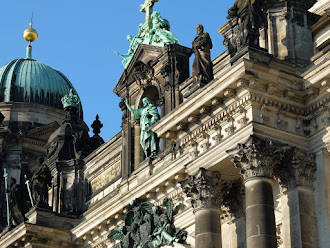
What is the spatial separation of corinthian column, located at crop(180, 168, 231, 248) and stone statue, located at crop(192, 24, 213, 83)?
3.10m

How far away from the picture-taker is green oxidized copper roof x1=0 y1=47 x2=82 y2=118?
48.3 metres

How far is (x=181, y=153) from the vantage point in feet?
93.9

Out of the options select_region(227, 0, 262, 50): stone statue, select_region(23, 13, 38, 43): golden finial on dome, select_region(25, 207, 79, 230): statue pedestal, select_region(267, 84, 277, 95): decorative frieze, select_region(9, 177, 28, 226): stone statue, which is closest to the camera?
select_region(267, 84, 277, 95): decorative frieze

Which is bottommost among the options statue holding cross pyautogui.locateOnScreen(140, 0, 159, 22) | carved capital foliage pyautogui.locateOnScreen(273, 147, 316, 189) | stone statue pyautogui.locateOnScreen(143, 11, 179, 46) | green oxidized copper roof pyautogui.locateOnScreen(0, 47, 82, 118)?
carved capital foliage pyautogui.locateOnScreen(273, 147, 316, 189)

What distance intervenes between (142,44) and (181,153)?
6.56 metres

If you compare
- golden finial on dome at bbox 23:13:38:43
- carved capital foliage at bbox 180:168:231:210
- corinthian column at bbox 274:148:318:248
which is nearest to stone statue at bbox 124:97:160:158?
carved capital foliage at bbox 180:168:231:210

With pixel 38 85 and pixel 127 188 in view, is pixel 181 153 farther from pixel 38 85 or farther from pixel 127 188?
pixel 38 85

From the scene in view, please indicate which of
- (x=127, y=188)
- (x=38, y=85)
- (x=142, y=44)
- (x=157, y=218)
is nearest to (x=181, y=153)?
(x=157, y=218)

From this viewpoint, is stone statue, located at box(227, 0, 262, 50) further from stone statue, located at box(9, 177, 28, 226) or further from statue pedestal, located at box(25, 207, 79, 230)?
stone statue, located at box(9, 177, 28, 226)

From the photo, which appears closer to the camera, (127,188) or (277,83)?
(277,83)

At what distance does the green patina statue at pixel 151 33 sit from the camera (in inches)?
1339

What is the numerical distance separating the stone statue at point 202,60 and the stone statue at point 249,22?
5.99 feet

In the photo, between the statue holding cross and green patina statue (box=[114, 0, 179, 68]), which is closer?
green patina statue (box=[114, 0, 179, 68])

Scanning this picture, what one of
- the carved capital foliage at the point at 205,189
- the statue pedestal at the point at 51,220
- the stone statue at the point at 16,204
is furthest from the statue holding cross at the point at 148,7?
the carved capital foliage at the point at 205,189
